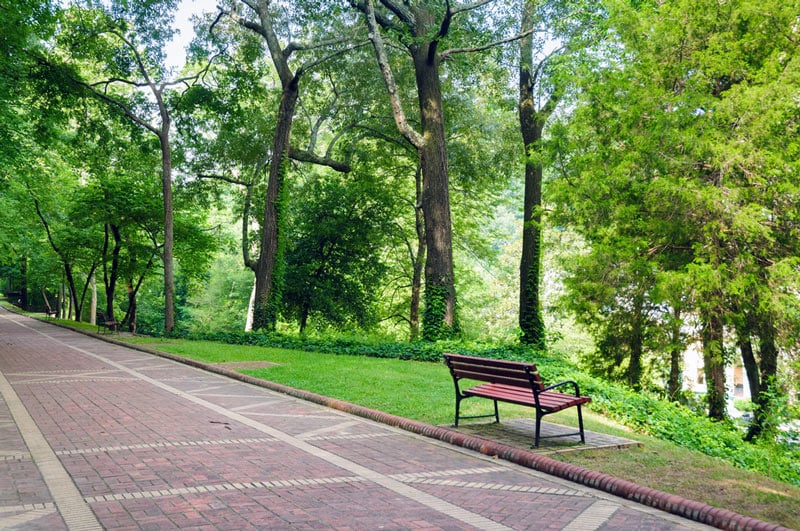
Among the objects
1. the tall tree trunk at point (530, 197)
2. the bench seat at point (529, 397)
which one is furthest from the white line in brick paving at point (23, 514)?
the tall tree trunk at point (530, 197)

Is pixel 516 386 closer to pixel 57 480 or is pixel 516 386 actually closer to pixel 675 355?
pixel 57 480

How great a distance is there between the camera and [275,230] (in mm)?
24469

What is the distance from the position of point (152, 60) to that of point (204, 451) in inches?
894

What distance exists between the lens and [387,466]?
6.49m

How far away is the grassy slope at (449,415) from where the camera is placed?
→ 5.46 meters

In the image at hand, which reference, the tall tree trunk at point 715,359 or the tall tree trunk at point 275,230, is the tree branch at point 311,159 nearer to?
the tall tree trunk at point 275,230

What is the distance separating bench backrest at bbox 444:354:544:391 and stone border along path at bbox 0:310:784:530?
0.76 metres

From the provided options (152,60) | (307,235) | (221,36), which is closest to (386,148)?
(307,235)

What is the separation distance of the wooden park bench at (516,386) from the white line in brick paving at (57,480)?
432cm

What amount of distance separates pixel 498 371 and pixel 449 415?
1.64m

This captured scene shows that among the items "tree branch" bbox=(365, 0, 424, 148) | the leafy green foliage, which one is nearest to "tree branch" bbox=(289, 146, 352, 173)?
the leafy green foliage

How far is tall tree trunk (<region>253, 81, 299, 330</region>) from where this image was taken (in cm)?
2406

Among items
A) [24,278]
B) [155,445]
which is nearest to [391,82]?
[155,445]

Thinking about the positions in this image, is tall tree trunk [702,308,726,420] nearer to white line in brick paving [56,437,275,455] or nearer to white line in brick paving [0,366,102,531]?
white line in brick paving [56,437,275,455]
